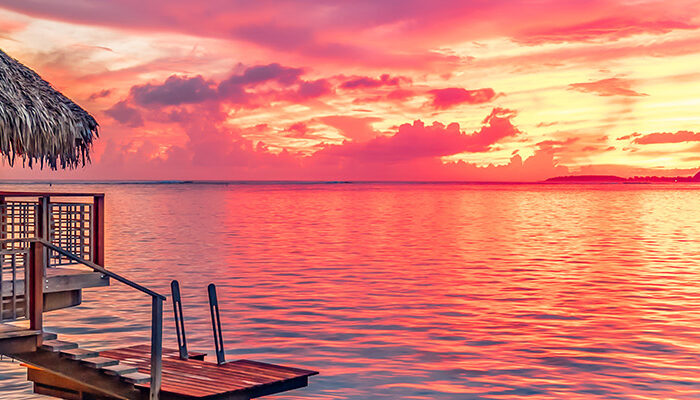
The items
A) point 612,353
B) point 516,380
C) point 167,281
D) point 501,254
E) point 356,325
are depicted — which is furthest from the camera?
point 501,254

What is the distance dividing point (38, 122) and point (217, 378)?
5.72 meters

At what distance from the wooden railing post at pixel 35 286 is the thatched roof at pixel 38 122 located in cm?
339

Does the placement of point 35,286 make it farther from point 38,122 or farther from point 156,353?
point 38,122

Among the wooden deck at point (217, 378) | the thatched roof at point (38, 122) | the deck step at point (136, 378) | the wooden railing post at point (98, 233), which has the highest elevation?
the thatched roof at point (38, 122)

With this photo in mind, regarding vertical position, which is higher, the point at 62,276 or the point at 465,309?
the point at 62,276

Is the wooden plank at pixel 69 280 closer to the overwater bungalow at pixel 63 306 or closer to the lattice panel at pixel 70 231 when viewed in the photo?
the overwater bungalow at pixel 63 306

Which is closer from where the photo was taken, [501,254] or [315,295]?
[315,295]

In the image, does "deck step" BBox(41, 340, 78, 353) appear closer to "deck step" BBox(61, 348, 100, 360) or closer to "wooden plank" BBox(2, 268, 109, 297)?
"deck step" BBox(61, 348, 100, 360)

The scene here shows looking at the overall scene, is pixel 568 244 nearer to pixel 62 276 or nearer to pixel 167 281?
pixel 167 281

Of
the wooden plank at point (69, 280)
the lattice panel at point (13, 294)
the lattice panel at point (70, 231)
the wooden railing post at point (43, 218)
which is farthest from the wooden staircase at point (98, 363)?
the wooden railing post at point (43, 218)

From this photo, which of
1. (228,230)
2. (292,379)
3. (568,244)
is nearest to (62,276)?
(292,379)

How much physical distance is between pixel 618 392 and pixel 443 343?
177 inches

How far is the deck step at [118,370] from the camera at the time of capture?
9.98 metres

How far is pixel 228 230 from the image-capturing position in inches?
2245
